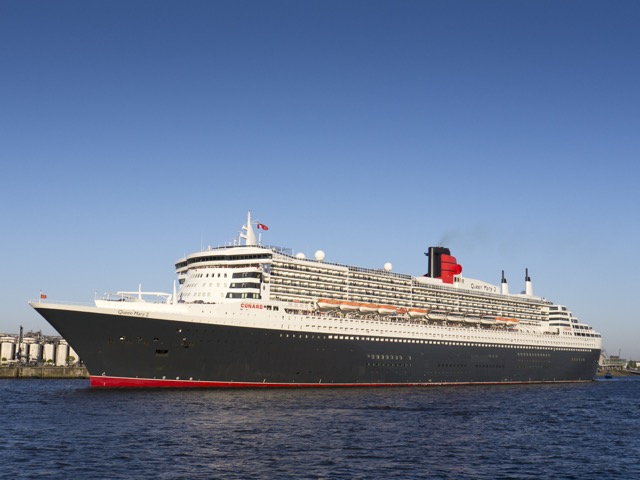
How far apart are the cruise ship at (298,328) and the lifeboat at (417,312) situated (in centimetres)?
16

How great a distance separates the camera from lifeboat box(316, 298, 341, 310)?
6375 cm

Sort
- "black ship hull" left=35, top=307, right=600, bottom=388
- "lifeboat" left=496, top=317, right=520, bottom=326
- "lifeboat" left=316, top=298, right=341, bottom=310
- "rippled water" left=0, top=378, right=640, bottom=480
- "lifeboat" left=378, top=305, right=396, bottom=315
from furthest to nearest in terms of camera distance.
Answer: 1. "lifeboat" left=496, top=317, right=520, bottom=326
2. "lifeboat" left=378, top=305, right=396, bottom=315
3. "lifeboat" left=316, top=298, right=341, bottom=310
4. "black ship hull" left=35, top=307, right=600, bottom=388
5. "rippled water" left=0, top=378, right=640, bottom=480

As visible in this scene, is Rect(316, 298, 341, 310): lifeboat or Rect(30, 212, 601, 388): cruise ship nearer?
Rect(30, 212, 601, 388): cruise ship

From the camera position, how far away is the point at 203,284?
201 feet

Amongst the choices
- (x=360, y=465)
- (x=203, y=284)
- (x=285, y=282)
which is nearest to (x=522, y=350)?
(x=285, y=282)

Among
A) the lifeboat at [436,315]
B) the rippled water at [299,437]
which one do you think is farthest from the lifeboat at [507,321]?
the rippled water at [299,437]

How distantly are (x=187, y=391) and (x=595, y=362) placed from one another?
73.6 m

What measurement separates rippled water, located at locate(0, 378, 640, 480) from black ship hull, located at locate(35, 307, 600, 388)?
237 cm

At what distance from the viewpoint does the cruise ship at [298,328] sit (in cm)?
5250

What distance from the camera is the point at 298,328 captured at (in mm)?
59312

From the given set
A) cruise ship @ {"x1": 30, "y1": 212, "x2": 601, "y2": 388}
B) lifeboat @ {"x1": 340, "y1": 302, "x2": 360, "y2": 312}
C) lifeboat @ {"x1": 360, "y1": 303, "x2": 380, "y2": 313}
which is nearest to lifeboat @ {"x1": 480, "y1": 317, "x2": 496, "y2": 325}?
cruise ship @ {"x1": 30, "y1": 212, "x2": 601, "y2": 388}

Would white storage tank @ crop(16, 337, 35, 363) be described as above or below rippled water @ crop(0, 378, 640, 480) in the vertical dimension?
above

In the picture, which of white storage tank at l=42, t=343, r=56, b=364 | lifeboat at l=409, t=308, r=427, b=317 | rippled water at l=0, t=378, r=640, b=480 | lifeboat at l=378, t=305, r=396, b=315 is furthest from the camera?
white storage tank at l=42, t=343, r=56, b=364

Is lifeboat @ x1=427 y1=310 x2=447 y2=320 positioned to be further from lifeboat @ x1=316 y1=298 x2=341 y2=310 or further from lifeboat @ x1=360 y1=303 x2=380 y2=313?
lifeboat @ x1=316 y1=298 x2=341 y2=310
